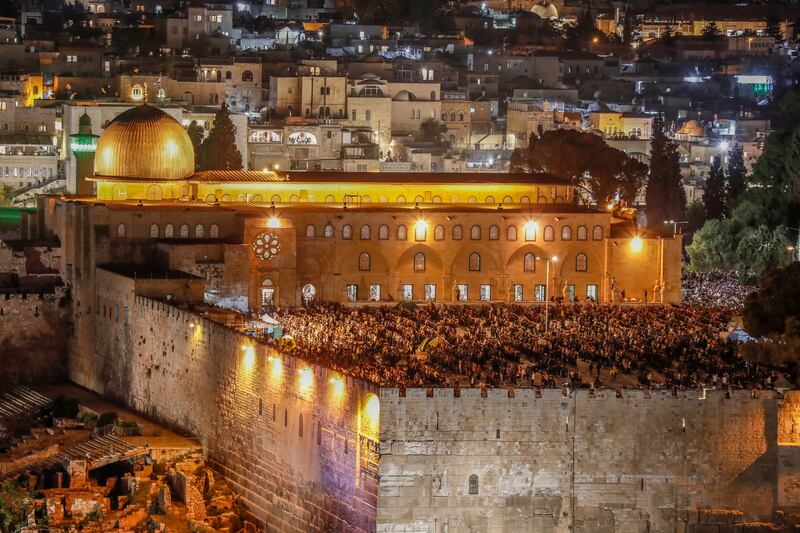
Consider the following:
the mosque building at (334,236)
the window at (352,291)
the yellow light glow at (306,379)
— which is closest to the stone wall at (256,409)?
the yellow light glow at (306,379)

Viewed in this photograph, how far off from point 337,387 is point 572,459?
18.4 ft

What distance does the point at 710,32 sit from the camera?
172750mm

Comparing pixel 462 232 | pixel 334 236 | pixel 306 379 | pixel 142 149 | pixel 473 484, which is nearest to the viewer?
pixel 473 484

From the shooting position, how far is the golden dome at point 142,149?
291 feet

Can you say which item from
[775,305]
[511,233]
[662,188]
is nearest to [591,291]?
[511,233]

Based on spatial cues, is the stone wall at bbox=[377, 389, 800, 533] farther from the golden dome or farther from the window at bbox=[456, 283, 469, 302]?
the golden dome

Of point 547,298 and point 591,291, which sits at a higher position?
point 547,298

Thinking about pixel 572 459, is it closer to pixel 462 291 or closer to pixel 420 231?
pixel 462 291

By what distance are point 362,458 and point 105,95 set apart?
2639 inches

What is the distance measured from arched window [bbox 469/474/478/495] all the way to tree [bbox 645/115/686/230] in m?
46.8

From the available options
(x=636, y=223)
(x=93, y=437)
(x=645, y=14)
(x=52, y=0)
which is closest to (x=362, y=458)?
(x=93, y=437)

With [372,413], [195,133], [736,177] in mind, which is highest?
[195,133]

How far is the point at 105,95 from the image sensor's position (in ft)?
398

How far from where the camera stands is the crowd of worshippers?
194 feet
